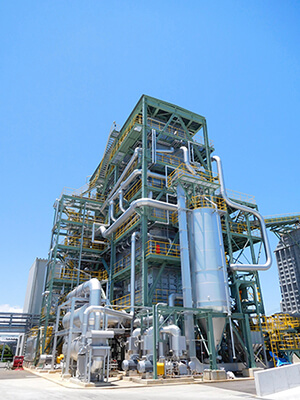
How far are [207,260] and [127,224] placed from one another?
9183 mm

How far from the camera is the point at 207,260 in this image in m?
18.9

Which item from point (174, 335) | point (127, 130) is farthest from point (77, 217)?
point (174, 335)

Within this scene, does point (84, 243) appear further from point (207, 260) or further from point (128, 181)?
point (207, 260)

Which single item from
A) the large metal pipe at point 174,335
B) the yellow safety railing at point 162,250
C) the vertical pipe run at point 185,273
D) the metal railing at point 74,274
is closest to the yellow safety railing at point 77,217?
the metal railing at point 74,274

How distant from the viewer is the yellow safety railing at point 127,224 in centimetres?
2440

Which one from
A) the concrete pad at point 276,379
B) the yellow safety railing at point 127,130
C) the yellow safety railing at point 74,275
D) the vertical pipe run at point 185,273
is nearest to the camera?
the concrete pad at point 276,379

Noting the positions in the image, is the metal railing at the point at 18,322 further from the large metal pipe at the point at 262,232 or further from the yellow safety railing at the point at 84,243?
the large metal pipe at the point at 262,232

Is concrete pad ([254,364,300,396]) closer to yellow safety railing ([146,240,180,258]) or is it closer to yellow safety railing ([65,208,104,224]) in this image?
yellow safety railing ([146,240,180,258])

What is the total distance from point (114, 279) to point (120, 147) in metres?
12.1

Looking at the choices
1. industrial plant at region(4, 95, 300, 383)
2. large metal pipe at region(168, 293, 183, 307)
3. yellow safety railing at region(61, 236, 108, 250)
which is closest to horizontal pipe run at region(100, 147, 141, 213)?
industrial plant at region(4, 95, 300, 383)

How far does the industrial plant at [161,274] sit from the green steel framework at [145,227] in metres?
0.11

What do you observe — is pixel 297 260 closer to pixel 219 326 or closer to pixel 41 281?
pixel 219 326

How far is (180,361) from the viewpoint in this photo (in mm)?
15352

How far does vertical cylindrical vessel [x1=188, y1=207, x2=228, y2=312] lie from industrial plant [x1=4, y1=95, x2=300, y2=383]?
0.21 feet
